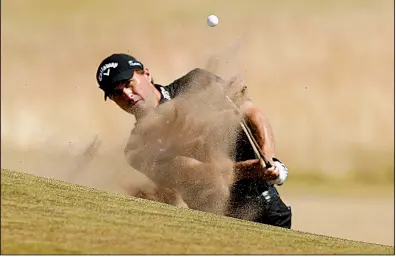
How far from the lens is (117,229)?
3.15 m

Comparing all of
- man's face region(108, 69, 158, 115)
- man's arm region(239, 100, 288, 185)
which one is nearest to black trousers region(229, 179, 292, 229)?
man's arm region(239, 100, 288, 185)

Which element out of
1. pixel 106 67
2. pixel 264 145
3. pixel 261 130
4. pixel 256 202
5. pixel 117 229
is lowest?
pixel 117 229

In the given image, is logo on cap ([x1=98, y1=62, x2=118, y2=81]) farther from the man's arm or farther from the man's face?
the man's arm

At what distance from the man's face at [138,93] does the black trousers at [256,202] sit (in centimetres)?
75

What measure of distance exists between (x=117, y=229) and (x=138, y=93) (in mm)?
2734

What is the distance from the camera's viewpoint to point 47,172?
23.3ft

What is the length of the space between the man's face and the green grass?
5.65 ft

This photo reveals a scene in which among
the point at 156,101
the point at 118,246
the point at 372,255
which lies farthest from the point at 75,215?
the point at 156,101

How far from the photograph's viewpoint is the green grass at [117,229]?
9.46ft

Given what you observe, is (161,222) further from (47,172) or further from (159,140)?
(47,172)

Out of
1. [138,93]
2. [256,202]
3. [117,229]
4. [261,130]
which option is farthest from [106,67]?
[117,229]

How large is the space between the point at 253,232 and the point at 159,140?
2.40 metres

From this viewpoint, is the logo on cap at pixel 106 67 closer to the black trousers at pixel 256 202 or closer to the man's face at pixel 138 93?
the man's face at pixel 138 93

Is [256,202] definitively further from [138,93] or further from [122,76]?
[122,76]
